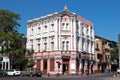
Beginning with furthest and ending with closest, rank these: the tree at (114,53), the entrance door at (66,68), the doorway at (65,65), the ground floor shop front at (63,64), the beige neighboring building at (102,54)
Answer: the tree at (114,53) < the beige neighboring building at (102,54) < the entrance door at (66,68) < the doorway at (65,65) < the ground floor shop front at (63,64)

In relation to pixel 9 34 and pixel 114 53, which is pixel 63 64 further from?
pixel 114 53

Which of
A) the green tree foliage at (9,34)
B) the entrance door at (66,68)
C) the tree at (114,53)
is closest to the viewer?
the green tree foliage at (9,34)

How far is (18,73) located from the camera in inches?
2502

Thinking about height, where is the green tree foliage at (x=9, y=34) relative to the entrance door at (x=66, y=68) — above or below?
above

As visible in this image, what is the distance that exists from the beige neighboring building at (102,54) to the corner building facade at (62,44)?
35.1ft

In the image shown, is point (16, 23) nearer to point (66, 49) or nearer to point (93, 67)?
point (66, 49)

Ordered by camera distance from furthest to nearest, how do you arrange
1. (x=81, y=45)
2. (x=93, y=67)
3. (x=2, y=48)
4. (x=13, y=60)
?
(x=93, y=67) → (x=81, y=45) → (x=13, y=60) → (x=2, y=48)

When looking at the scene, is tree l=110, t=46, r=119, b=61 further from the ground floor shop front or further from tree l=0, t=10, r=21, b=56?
tree l=0, t=10, r=21, b=56

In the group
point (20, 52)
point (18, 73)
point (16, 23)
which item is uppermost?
point (16, 23)

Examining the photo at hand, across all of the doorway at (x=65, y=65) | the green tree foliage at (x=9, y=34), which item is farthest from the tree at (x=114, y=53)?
the green tree foliage at (x=9, y=34)

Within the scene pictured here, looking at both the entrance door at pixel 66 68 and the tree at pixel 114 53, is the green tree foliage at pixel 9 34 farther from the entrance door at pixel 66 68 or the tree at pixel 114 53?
the tree at pixel 114 53

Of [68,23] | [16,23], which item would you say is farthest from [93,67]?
[16,23]

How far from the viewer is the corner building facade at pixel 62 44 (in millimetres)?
71438

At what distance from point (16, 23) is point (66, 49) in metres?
15.3
